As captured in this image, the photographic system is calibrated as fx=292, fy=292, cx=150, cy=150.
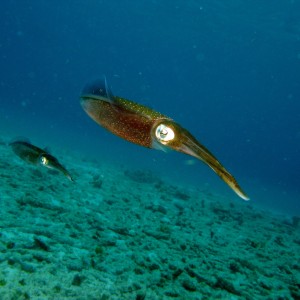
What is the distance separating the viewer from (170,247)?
529 centimetres

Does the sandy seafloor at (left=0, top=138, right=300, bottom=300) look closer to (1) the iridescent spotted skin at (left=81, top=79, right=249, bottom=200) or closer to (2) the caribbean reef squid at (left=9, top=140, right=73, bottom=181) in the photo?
(2) the caribbean reef squid at (left=9, top=140, right=73, bottom=181)

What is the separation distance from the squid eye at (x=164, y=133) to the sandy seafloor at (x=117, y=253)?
264 centimetres

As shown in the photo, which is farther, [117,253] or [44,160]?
[117,253]

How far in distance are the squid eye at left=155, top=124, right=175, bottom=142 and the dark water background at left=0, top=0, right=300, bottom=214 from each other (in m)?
0.26

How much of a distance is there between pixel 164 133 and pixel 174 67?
392 ft

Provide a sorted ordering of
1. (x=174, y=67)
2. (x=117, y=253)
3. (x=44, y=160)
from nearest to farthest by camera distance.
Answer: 1. (x=44, y=160)
2. (x=117, y=253)
3. (x=174, y=67)

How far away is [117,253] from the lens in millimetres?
4391

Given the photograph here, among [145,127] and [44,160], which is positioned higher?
[44,160]

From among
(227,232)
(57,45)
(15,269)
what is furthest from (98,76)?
(57,45)

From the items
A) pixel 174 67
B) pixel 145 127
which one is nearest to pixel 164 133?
pixel 145 127

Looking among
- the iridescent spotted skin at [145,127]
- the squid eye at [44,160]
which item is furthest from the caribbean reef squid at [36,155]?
the iridescent spotted skin at [145,127]

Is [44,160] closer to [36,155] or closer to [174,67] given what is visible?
[36,155]

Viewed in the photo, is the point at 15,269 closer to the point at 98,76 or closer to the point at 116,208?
the point at 98,76

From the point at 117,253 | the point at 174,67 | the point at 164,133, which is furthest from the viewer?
the point at 174,67
